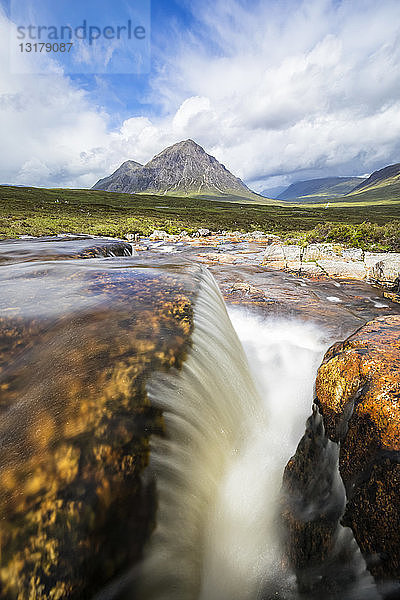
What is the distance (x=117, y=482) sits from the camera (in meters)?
1.89

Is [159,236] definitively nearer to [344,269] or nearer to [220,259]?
[220,259]

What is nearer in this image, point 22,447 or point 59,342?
point 22,447

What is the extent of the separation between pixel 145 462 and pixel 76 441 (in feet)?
1.77

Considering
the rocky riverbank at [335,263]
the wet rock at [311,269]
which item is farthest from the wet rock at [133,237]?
the wet rock at [311,269]

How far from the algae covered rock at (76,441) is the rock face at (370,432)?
1605 millimetres

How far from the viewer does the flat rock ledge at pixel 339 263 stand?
11.2 meters

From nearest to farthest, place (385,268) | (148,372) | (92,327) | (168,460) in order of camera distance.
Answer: (168,460), (148,372), (92,327), (385,268)

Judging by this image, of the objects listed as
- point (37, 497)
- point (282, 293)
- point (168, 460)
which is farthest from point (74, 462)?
point (282, 293)

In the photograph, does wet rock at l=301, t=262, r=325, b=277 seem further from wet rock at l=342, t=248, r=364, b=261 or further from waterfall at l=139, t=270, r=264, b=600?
waterfall at l=139, t=270, r=264, b=600

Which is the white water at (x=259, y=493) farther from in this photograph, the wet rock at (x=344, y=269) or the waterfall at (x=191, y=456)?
the wet rock at (x=344, y=269)

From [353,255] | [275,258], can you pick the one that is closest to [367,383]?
[353,255]

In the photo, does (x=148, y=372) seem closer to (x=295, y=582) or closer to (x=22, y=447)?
(x=22, y=447)

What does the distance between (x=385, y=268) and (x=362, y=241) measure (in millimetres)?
9896

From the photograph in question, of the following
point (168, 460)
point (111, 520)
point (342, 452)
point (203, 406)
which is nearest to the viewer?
point (111, 520)
